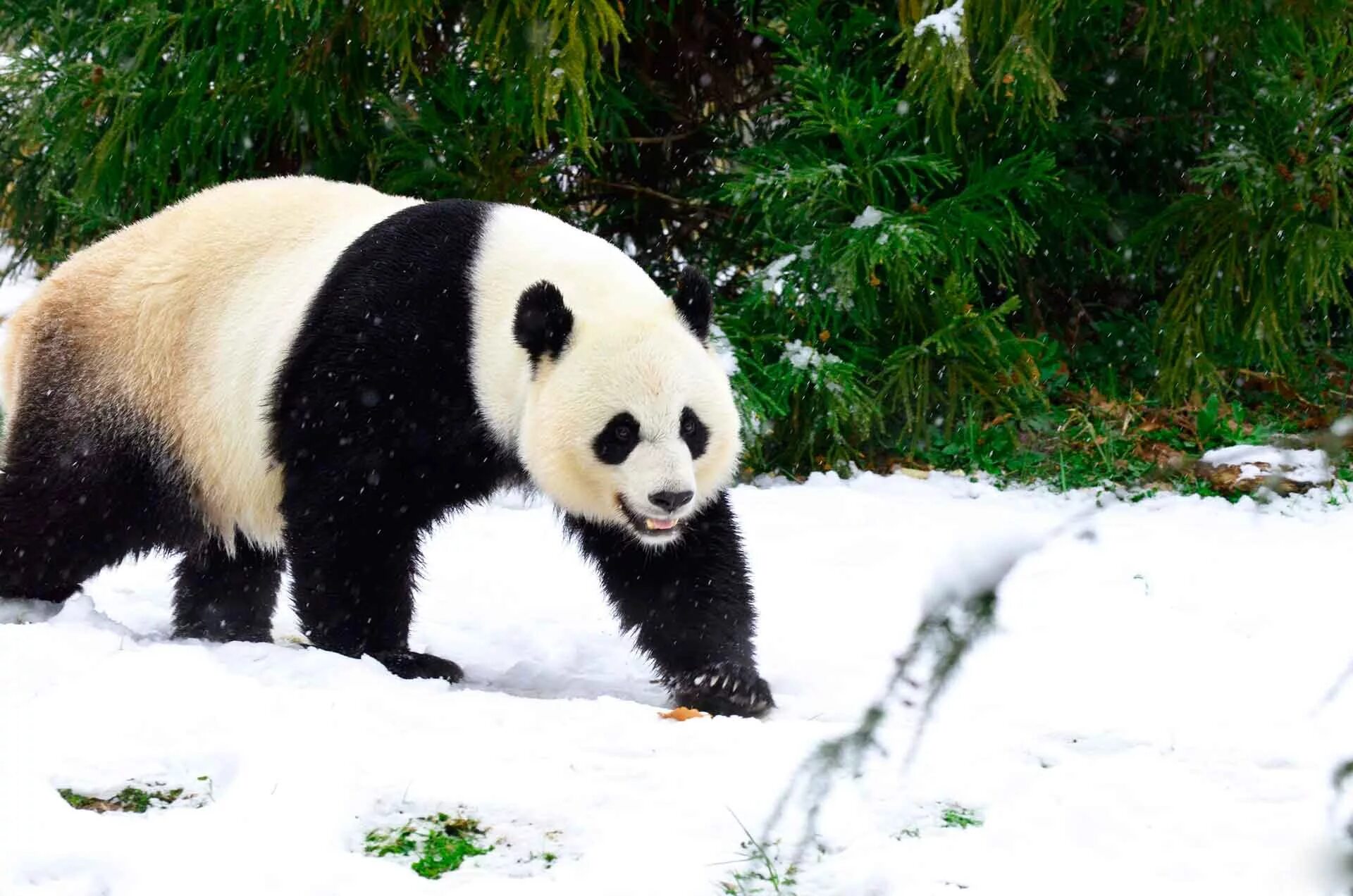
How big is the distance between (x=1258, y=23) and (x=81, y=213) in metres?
5.08

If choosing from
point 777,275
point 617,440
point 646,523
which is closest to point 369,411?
→ point 617,440

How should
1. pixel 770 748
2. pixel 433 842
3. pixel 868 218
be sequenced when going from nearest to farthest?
pixel 433 842 → pixel 770 748 → pixel 868 218

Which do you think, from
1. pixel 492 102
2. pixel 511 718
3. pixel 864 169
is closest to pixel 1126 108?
pixel 864 169

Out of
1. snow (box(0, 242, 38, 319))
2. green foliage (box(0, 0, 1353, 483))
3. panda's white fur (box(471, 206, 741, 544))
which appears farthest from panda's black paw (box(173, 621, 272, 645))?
snow (box(0, 242, 38, 319))

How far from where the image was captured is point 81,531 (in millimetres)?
4098

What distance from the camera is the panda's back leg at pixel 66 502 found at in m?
4.10

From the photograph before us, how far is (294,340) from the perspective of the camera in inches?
153

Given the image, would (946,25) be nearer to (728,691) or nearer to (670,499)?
(670,499)

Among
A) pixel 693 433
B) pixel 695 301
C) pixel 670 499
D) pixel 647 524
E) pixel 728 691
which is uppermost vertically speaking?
pixel 695 301

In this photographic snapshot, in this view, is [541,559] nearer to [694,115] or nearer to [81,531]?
[81,531]

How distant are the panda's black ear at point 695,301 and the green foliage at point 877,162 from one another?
1840 millimetres

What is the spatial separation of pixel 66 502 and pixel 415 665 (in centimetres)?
113

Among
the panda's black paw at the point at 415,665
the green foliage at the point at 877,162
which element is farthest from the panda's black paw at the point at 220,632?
the green foliage at the point at 877,162

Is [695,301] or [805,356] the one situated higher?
[695,301]
